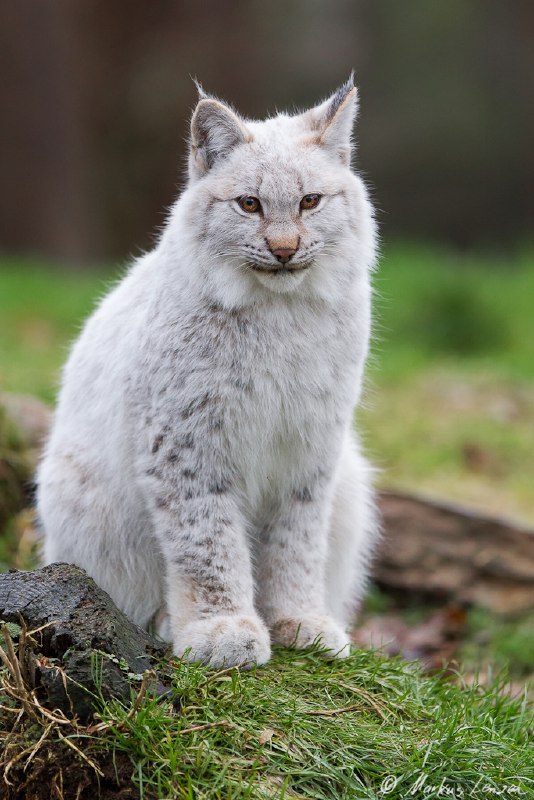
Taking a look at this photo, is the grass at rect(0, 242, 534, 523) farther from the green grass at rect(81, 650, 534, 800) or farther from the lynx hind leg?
the green grass at rect(81, 650, 534, 800)

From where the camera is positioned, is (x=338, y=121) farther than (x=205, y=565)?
Yes

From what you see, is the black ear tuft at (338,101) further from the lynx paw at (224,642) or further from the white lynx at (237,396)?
the lynx paw at (224,642)

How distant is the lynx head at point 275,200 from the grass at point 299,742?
1.28 metres

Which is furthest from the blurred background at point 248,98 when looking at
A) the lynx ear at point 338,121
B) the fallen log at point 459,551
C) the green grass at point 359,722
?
the lynx ear at point 338,121

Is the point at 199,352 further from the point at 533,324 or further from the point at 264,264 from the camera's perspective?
the point at 533,324

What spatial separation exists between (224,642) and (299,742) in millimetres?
492

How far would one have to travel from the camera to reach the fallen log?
5.19 m

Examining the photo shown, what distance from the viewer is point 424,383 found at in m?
7.38

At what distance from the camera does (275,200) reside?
319cm

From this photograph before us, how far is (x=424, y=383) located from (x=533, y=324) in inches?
73.9

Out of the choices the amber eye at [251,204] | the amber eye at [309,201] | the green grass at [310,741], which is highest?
the amber eye at [309,201]

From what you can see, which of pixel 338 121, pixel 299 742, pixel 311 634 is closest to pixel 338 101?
pixel 338 121

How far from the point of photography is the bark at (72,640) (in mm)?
2580

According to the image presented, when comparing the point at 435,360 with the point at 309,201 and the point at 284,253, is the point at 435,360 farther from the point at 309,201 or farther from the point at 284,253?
the point at 284,253
